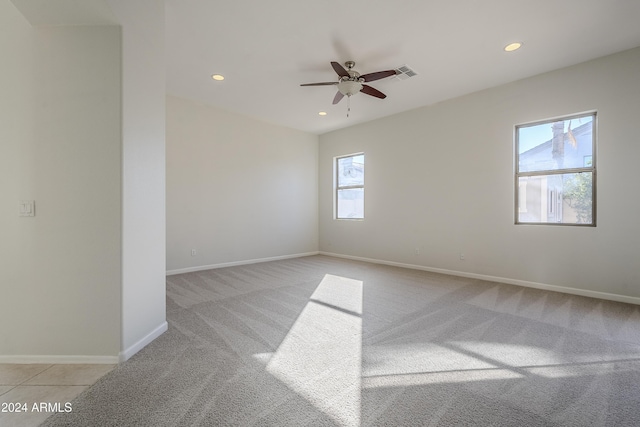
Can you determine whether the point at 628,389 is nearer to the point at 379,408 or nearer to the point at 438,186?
the point at 379,408

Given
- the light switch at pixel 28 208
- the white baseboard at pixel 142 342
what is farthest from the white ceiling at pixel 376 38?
the white baseboard at pixel 142 342

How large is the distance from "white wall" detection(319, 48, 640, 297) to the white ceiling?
0.38m

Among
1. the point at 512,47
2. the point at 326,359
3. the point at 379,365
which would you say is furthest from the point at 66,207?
the point at 512,47

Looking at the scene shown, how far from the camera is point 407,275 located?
465 cm

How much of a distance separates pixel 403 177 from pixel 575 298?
3.07m

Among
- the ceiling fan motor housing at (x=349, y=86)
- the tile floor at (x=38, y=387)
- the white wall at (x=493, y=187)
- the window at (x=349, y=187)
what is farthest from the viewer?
the window at (x=349, y=187)

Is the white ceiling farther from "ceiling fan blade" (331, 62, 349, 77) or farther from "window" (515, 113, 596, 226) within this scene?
"window" (515, 113, 596, 226)

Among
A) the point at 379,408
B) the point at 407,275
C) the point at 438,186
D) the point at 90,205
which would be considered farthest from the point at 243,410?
the point at 438,186

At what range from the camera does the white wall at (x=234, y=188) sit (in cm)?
476

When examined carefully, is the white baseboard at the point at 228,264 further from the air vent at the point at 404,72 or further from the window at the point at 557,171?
the window at the point at 557,171

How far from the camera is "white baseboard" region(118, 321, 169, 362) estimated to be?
1.94m

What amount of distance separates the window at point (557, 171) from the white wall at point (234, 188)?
14.1ft

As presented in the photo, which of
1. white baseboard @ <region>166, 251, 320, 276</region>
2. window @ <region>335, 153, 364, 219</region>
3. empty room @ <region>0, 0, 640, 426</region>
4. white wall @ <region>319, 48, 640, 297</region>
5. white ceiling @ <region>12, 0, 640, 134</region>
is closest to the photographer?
empty room @ <region>0, 0, 640, 426</region>

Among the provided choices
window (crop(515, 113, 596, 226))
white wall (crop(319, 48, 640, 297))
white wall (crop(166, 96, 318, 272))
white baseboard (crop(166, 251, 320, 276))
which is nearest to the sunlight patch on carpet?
white wall (crop(319, 48, 640, 297))
